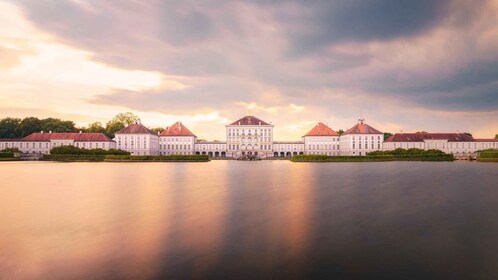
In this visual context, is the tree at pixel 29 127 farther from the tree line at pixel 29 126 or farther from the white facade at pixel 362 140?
the white facade at pixel 362 140

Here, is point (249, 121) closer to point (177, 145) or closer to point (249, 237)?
point (177, 145)

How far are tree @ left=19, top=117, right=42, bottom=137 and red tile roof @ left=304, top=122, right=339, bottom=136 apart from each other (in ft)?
251

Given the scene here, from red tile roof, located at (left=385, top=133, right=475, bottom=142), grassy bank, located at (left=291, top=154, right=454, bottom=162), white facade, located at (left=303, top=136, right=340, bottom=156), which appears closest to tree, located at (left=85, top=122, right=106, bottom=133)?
white facade, located at (left=303, top=136, right=340, bottom=156)

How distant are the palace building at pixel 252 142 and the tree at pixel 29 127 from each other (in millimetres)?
9665

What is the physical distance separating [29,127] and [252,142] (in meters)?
63.1

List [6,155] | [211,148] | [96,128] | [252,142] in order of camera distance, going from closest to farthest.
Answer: [6,155] → [252,142] → [211,148] → [96,128]

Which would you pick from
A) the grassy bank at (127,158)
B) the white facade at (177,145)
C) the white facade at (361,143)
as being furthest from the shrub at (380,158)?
the white facade at (177,145)

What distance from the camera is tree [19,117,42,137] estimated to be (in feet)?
339

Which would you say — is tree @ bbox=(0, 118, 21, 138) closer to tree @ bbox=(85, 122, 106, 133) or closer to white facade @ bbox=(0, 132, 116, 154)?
white facade @ bbox=(0, 132, 116, 154)

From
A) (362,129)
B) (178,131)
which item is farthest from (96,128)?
(362,129)

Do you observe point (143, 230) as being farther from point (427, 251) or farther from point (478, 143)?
point (478, 143)

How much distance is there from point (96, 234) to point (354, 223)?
7.35m

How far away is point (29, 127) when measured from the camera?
103688 millimetres

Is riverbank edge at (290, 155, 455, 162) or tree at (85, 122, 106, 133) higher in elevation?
tree at (85, 122, 106, 133)
